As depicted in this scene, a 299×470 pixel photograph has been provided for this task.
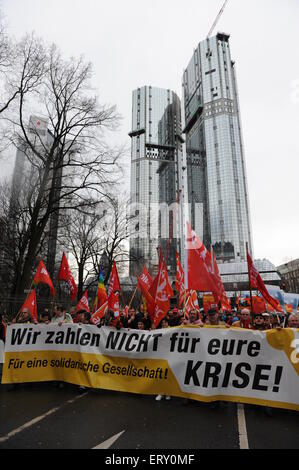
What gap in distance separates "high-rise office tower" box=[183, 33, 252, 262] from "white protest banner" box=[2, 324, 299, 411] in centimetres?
11059

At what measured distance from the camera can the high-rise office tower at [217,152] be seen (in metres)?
116

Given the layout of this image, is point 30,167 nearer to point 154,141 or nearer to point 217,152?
point 217,152

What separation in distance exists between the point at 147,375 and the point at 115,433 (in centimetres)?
154

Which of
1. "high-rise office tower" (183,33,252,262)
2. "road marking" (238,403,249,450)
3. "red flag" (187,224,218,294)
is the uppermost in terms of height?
"high-rise office tower" (183,33,252,262)

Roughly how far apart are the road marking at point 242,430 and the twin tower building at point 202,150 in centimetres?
9669

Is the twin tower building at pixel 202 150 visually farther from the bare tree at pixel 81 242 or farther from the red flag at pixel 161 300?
the red flag at pixel 161 300

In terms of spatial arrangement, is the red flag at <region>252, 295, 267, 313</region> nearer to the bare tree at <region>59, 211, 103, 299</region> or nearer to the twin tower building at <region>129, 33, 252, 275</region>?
the bare tree at <region>59, 211, 103, 299</region>

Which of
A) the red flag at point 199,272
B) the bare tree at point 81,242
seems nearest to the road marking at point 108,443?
the red flag at point 199,272

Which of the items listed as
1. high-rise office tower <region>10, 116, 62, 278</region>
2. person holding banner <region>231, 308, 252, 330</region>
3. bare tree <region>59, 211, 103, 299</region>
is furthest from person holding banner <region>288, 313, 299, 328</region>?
bare tree <region>59, 211, 103, 299</region>

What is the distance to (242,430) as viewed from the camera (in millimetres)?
4137

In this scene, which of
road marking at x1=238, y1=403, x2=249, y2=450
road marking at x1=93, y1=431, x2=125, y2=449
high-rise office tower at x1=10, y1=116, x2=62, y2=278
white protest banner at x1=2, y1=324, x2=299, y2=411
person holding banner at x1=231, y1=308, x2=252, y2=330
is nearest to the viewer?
road marking at x1=93, y1=431, x2=125, y2=449

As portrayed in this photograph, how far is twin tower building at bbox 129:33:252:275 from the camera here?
117 metres
